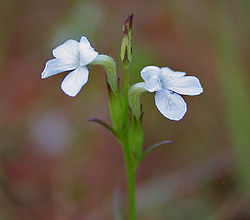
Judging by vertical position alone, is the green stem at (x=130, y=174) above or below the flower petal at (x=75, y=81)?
below

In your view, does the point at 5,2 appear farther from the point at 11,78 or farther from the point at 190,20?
the point at 190,20

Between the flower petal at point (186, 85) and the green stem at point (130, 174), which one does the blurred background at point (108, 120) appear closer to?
the green stem at point (130, 174)

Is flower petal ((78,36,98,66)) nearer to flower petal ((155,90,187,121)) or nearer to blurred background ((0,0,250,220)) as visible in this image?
flower petal ((155,90,187,121))

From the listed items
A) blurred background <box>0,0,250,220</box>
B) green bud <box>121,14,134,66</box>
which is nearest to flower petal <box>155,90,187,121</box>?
green bud <box>121,14,134,66</box>

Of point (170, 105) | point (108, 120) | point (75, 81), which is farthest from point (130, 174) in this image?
point (108, 120)

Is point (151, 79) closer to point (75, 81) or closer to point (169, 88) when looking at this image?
point (169, 88)

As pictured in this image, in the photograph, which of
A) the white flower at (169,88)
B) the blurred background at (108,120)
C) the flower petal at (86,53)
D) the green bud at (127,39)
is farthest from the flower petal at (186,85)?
the blurred background at (108,120)
